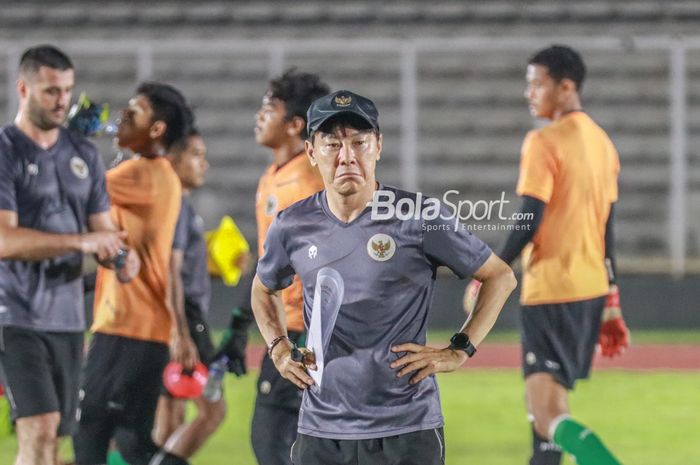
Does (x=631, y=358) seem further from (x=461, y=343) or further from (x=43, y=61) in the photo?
(x=461, y=343)

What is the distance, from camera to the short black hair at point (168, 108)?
666 cm

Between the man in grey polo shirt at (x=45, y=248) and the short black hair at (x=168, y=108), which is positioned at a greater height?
the short black hair at (x=168, y=108)

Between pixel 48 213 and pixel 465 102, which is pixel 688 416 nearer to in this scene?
pixel 48 213

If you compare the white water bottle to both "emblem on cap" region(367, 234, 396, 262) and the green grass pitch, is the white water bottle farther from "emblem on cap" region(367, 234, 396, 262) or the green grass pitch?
"emblem on cap" region(367, 234, 396, 262)

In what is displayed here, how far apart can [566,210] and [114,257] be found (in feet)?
6.86

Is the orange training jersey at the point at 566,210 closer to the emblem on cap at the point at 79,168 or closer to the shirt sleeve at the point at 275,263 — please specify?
the emblem on cap at the point at 79,168

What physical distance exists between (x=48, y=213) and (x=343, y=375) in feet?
6.79

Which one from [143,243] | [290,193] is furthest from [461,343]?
[143,243]

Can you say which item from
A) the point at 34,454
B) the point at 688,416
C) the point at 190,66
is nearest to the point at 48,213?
the point at 34,454

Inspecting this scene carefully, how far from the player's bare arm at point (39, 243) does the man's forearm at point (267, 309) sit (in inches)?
54.6

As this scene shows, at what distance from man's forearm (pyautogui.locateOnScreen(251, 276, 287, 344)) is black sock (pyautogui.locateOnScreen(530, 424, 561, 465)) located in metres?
2.18

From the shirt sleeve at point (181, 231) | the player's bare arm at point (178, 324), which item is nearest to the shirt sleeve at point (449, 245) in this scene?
the player's bare arm at point (178, 324)

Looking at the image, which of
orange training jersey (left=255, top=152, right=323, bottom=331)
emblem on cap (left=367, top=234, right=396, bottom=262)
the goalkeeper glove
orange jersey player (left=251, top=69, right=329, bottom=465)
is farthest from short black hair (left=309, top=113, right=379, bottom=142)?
the goalkeeper glove

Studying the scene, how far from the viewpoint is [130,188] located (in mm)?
6156
